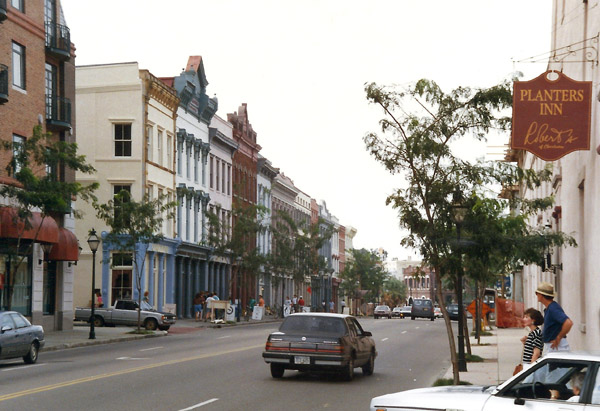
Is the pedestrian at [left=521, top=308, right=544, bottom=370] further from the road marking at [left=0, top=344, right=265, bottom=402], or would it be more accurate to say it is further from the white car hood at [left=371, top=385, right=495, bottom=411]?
the road marking at [left=0, top=344, right=265, bottom=402]

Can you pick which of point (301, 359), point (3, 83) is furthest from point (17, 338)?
point (3, 83)

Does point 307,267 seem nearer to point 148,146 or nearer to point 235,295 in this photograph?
point 235,295

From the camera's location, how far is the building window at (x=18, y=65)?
126ft

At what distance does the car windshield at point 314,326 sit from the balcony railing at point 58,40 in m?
24.0

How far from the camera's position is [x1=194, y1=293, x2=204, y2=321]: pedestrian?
58.9 metres

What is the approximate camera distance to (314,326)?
21016 millimetres

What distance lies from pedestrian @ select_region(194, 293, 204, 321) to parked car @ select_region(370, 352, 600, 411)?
5024cm

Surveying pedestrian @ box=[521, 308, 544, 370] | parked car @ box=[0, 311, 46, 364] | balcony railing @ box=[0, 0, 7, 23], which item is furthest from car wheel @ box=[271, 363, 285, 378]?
balcony railing @ box=[0, 0, 7, 23]

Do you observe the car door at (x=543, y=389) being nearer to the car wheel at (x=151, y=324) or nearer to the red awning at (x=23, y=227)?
the red awning at (x=23, y=227)

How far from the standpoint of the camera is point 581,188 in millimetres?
20125

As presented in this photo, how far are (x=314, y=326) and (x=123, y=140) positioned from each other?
3611 centimetres

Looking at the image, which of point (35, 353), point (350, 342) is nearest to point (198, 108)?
point (35, 353)

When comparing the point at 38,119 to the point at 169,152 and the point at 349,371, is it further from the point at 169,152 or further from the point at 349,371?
the point at 349,371

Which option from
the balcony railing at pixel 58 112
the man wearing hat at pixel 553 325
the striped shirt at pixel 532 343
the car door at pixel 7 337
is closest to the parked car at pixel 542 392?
the man wearing hat at pixel 553 325
